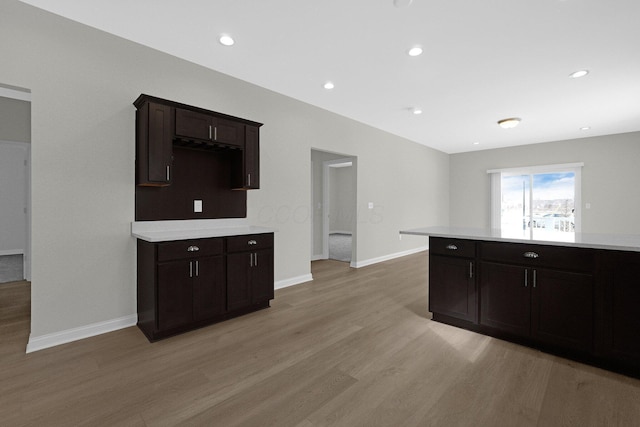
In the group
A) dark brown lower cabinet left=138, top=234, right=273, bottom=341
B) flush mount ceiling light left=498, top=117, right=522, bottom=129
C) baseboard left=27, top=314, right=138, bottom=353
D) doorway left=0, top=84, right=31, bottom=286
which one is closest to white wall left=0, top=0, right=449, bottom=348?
baseboard left=27, top=314, right=138, bottom=353

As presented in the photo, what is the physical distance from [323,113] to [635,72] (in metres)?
4.00

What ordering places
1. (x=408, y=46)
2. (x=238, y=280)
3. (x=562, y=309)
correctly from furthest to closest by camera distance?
(x=238, y=280), (x=408, y=46), (x=562, y=309)

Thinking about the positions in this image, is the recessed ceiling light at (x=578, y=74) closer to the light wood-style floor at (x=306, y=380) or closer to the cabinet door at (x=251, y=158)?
the light wood-style floor at (x=306, y=380)

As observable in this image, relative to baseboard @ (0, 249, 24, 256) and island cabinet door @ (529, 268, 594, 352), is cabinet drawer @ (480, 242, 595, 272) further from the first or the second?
baseboard @ (0, 249, 24, 256)

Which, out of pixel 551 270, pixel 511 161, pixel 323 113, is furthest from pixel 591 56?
pixel 511 161

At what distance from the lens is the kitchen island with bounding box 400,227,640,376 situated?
79.6 inches

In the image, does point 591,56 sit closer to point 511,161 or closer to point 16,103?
point 511,161

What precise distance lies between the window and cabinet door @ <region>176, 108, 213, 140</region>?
273 inches

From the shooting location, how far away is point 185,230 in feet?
10.4

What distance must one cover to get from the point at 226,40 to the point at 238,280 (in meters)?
2.45

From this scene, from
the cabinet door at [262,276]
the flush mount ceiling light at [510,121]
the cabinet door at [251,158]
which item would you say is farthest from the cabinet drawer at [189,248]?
the flush mount ceiling light at [510,121]

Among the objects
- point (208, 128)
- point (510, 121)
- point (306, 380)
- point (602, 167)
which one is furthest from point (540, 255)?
point (602, 167)

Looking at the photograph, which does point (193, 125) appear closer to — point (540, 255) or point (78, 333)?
point (78, 333)

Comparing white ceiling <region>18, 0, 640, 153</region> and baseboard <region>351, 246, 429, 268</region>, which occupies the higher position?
white ceiling <region>18, 0, 640, 153</region>
